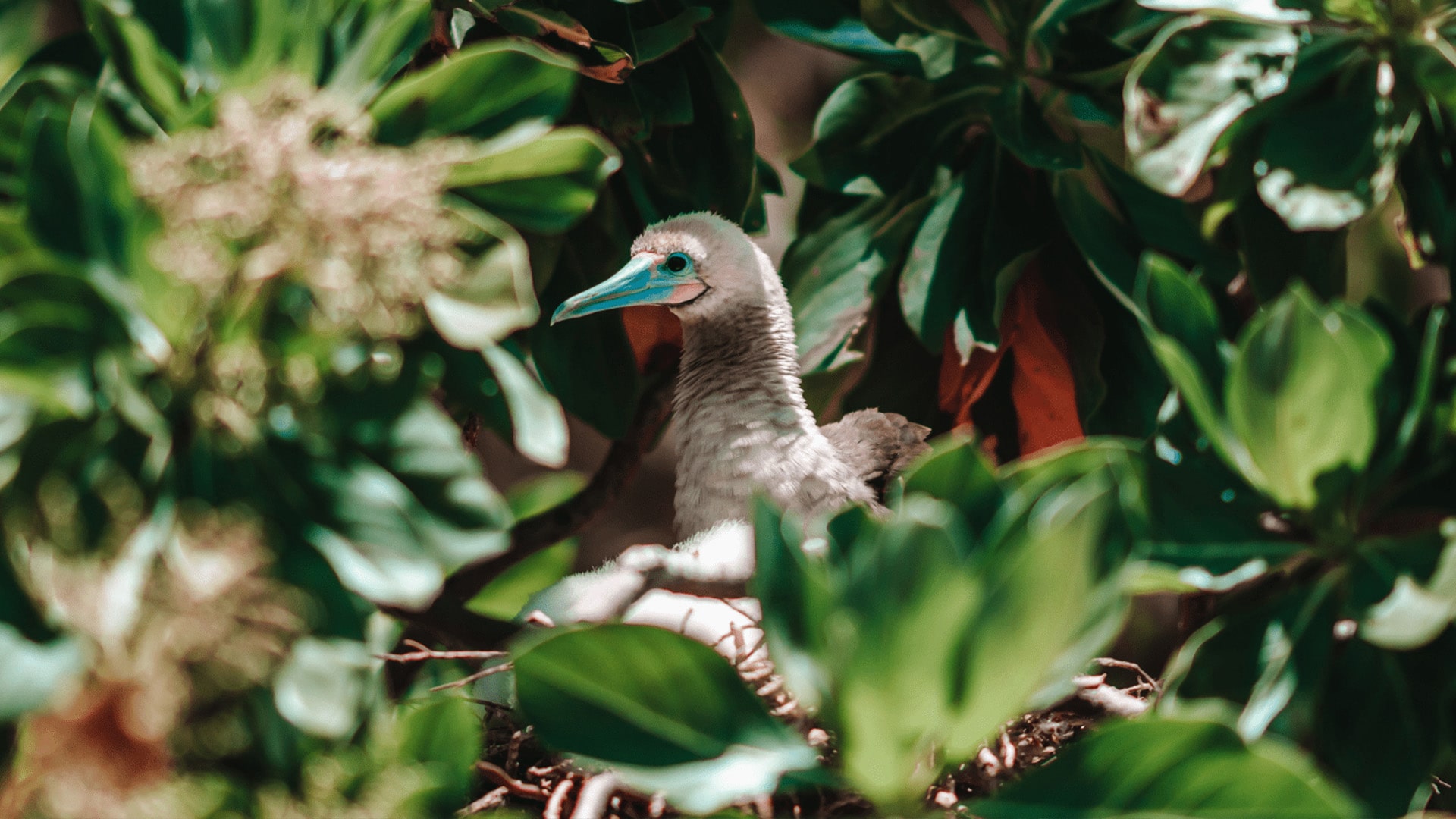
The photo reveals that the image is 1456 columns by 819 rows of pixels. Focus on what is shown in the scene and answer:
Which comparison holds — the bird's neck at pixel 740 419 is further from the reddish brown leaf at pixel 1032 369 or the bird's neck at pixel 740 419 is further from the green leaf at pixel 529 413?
the green leaf at pixel 529 413

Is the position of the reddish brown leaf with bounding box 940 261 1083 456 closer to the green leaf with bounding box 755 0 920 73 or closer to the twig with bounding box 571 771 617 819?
the green leaf with bounding box 755 0 920 73

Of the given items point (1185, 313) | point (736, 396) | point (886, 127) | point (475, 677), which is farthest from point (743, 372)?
point (1185, 313)

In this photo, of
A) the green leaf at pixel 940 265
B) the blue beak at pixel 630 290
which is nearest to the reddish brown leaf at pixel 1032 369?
the green leaf at pixel 940 265

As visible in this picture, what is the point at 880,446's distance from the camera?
117 cm

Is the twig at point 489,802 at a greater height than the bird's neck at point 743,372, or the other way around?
the bird's neck at point 743,372

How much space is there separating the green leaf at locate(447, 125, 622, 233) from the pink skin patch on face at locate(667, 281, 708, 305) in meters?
0.54

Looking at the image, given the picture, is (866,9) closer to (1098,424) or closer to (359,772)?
(1098,424)

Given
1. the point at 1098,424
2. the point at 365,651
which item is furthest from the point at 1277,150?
the point at 365,651

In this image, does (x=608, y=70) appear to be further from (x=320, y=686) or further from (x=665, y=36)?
(x=320, y=686)

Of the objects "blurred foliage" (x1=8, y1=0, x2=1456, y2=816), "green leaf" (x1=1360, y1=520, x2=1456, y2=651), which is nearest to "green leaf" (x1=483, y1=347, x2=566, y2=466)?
"blurred foliage" (x1=8, y1=0, x2=1456, y2=816)

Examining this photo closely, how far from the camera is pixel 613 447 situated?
1.24 m

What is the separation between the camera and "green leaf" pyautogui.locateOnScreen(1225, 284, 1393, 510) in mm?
510

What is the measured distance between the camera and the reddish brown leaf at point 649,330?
1204mm

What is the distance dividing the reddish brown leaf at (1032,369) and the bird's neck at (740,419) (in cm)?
16
